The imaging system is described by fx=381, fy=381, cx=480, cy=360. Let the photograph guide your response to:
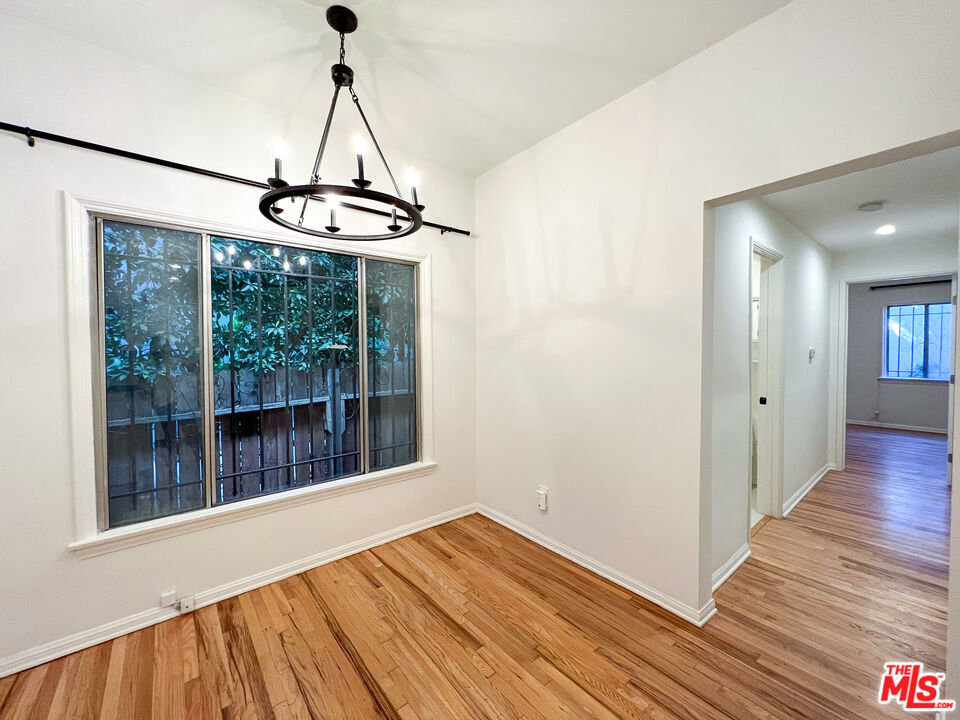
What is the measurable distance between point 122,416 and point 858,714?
11.7 feet

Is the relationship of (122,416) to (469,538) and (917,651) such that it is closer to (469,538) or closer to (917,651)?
(469,538)

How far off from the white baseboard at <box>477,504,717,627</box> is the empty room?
0.03 m

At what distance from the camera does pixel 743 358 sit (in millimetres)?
A: 2506

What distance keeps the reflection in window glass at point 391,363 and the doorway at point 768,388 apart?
9.18 ft

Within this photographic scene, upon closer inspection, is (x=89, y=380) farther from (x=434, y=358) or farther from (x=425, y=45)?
(x=425, y=45)

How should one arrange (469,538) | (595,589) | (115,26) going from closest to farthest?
(115,26) < (595,589) < (469,538)

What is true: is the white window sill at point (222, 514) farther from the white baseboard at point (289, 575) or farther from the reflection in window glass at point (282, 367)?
the white baseboard at point (289, 575)

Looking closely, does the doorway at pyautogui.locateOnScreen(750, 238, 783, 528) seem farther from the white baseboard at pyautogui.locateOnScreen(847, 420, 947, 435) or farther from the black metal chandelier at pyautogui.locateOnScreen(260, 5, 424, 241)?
the white baseboard at pyautogui.locateOnScreen(847, 420, 947, 435)

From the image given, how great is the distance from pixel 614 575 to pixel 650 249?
1.99 meters

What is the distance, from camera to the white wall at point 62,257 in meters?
1.71

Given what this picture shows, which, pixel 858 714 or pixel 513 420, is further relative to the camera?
pixel 513 420

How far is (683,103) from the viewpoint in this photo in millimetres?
1991

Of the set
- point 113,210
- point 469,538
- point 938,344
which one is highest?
point 113,210

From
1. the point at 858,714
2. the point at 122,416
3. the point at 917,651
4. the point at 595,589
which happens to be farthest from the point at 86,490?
the point at 917,651
